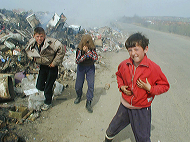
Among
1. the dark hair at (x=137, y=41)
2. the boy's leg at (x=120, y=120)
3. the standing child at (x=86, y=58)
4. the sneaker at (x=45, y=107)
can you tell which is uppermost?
the dark hair at (x=137, y=41)

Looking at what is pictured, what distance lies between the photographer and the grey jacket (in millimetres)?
2592

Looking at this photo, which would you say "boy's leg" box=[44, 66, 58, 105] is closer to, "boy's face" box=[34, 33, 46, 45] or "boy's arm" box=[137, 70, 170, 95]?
"boy's face" box=[34, 33, 46, 45]

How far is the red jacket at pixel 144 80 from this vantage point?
149cm

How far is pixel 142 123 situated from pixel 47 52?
81.4 inches

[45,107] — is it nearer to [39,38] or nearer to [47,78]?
[47,78]

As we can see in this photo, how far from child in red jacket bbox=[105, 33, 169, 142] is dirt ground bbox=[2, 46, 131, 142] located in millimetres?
1067

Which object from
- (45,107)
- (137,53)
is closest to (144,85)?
(137,53)

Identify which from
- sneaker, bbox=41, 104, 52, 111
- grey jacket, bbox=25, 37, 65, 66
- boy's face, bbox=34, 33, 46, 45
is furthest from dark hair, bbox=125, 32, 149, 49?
sneaker, bbox=41, 104, 52, 111

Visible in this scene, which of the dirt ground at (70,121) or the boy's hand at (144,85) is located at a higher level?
the boy's hand at (144,85)

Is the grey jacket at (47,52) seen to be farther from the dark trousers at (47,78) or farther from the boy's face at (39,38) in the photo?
the dark trousers at (47,78)

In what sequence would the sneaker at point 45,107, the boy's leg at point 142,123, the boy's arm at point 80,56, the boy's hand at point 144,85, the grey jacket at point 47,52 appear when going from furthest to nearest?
the sneaker at point 45,107 < the boy's arm at point 80,56 < the grey jacket at point 47,52 < the boy's leg at point 142,123 < the boy's hand at point 144,85

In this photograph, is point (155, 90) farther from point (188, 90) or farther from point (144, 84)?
point (188, 90)

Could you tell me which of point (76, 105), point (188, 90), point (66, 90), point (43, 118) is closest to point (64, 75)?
point (66, 90)

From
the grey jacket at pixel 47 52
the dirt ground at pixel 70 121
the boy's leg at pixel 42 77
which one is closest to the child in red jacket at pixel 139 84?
the dirt ground at pixel 70 121
